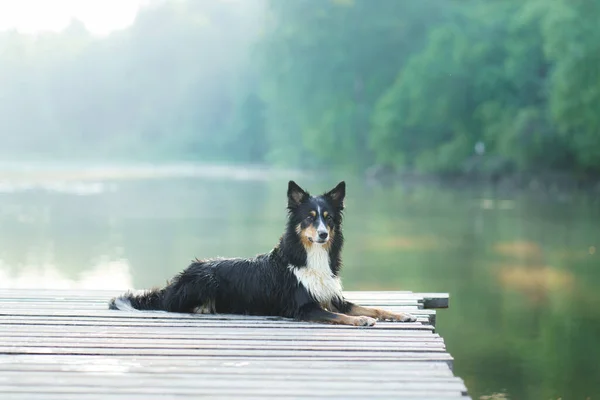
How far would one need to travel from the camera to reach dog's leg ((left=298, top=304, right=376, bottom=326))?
5.49 m

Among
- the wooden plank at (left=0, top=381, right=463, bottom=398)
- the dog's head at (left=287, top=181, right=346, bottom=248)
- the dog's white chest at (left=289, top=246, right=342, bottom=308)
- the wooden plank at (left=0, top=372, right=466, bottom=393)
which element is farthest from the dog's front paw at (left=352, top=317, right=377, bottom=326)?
the wooden plank at (left=0, top=381, right=463, bottom=398)

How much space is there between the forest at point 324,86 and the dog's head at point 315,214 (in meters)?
23.5

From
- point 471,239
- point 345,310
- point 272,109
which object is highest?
point 272,109

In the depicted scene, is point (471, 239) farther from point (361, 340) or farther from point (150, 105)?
point (150, 105)

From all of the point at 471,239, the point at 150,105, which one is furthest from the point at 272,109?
the point at 471,239

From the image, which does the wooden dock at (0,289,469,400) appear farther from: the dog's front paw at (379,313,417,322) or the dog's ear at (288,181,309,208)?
the dog's ear at (288,181,309,208)

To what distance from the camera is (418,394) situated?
13.3 ft

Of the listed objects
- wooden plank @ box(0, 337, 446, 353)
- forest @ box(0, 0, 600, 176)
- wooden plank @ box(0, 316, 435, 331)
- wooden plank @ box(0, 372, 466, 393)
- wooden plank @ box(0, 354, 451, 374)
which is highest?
forest @ box(0, 0, 600, 176)

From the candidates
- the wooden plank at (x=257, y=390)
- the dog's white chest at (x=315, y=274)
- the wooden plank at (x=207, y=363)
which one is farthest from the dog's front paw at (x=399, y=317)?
the wooden plank at (x=257, y=390)

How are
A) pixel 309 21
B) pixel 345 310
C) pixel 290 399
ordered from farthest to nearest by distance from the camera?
pixel 309 21, pixel 345 310, pixel 290 399

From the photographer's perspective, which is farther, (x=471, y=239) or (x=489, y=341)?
(x=471, y=239)

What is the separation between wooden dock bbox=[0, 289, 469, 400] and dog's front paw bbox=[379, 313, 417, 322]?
3.2 inches

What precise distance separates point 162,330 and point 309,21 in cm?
4503

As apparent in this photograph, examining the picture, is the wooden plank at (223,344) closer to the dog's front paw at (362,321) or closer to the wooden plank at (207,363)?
the wooden plank at (207,363)
